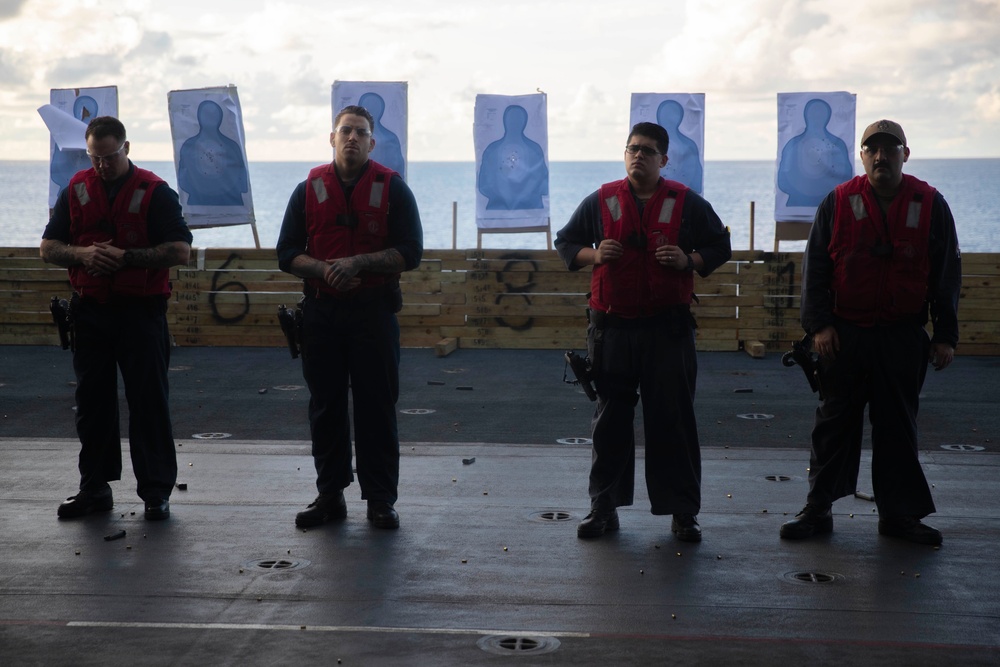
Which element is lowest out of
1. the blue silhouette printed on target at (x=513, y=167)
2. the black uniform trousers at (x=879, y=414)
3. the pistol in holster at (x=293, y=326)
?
the black uniform trousers at (x=879, y=414)

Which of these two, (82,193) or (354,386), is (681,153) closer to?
(354,386)

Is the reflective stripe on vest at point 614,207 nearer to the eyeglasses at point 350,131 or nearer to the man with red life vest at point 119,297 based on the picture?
the eyeglasses at point 350,131

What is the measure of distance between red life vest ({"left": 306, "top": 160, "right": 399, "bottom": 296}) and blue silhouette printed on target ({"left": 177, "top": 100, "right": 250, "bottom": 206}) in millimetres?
8908

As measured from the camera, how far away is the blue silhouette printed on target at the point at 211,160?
1395cm

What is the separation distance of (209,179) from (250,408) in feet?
19.2

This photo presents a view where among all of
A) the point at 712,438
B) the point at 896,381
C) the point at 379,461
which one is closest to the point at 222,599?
the point at 379,461

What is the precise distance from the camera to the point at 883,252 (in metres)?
4.96

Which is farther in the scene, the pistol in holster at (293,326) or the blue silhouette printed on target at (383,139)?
the blue silhouette printed on target at (383,139)

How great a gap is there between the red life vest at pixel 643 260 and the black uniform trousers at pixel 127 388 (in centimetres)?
225

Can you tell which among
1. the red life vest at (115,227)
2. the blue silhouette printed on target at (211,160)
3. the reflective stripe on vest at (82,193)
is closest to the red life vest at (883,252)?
the red life vest at (115,227)

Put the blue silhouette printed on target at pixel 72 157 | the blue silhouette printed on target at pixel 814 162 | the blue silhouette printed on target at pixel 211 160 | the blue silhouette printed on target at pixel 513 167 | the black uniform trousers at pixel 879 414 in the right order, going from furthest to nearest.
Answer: the blue silhouette printed on target at pixel 72 157, the blue silhouette printed on target at pixel 513 167, the blue silhouette printed on target at pixel 211 160, the blue silhouette printed on target at pixel 814 162, the black uniform trousers at pixel 879 414

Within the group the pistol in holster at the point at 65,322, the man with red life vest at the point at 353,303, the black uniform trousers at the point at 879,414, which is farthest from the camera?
the pistol in holster at the point at 65,322

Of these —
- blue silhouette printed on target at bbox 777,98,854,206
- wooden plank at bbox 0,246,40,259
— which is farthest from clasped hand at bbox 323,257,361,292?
wooden plank at bbox 0,246,40,259

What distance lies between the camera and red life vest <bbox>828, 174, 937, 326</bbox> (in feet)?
16.3
